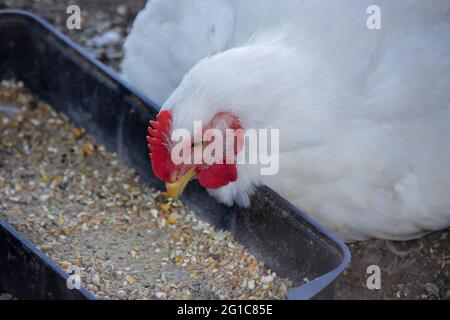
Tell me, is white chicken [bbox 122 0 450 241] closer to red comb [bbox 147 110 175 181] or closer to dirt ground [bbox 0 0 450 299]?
red comb [bbox 147 110 175 181]

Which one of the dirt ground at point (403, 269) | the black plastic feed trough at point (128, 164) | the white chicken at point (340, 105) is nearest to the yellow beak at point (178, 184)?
the white chicken at point (340, 105)

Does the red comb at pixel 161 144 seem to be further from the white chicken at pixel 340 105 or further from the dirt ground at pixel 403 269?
the dirt ground at pixel 403 269

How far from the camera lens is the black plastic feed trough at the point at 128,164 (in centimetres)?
252

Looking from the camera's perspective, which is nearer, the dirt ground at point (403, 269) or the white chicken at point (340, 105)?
the white chicken at point (340, 105)

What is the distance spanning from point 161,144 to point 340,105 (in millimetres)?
632

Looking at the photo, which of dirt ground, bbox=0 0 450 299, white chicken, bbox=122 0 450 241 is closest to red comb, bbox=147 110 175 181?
white chicken, bbox=122 0 450 241

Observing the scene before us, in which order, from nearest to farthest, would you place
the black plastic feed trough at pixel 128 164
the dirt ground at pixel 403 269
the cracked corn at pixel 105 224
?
the black plastic feed trough at pixel 128 164 → the cracked corn at pixel 105 224 → the dirt ground at pixel 403 269

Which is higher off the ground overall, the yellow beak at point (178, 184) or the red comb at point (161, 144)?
the red comb at point (161, 144)
